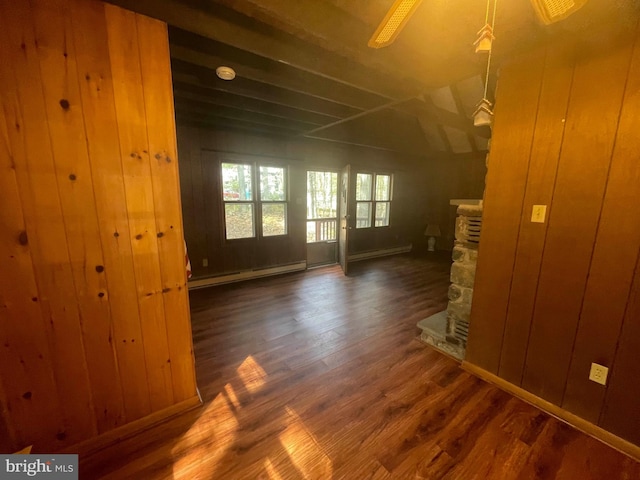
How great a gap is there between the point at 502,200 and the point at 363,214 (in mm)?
4213

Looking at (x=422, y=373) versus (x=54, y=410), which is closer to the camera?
(x=54, y=410)

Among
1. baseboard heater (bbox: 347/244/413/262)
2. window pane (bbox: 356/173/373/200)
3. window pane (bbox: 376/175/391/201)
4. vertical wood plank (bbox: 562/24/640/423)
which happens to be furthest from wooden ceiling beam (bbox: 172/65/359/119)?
baseboard heater (bbox: 347/244/413/262)

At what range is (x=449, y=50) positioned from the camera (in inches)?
66.5

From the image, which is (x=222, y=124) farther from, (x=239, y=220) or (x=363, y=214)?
(x=363, y=214)

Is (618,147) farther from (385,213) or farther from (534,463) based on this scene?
(385,213)

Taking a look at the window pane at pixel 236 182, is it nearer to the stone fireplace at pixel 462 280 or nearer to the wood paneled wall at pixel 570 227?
the stone fireplace at pixel 462 280

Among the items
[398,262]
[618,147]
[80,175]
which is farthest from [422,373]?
[398,262]

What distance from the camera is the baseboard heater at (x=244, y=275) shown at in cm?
405

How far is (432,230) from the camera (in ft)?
22.0

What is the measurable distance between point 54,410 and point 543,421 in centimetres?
288

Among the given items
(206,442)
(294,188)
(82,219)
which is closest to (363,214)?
(294,188)

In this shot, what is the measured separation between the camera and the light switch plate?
1.64 metres

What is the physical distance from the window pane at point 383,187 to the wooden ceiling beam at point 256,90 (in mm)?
2937

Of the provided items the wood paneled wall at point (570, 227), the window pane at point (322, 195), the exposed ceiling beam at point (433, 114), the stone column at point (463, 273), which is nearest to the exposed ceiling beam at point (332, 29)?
the wood paneled wall at point (570, 227)
